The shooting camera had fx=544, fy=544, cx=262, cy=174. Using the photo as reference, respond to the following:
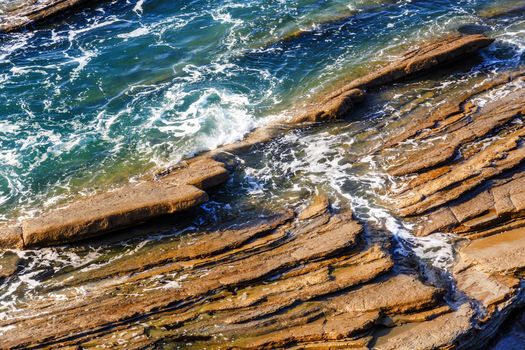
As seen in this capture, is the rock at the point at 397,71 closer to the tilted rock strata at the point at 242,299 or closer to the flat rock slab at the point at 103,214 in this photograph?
the flat rock slab at the point at 103,214

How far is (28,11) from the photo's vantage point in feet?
90.7

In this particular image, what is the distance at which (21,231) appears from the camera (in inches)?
585

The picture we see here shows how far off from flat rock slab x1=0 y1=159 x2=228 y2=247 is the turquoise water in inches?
84.0

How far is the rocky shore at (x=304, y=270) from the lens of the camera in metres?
12.1

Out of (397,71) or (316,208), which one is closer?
(316,208)

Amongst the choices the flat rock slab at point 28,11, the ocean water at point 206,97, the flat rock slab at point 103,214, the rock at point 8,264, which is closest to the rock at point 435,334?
the ocean water at point 206,97

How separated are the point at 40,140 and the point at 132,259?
845cm

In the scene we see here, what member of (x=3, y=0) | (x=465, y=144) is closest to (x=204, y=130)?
(x=465, y=144)

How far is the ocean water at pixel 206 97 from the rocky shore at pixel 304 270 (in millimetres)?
535

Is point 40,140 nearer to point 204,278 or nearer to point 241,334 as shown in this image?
point 204,278

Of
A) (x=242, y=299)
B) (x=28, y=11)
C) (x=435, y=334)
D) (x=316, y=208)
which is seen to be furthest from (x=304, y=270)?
(x=28, y=11)

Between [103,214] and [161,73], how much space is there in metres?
10.8

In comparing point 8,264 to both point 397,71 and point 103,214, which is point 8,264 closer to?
point 103,214

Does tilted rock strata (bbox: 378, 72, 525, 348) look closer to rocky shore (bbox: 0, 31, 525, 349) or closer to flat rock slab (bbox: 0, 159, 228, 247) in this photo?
rocky shore (bbox: 0, 31, 525, 349)
